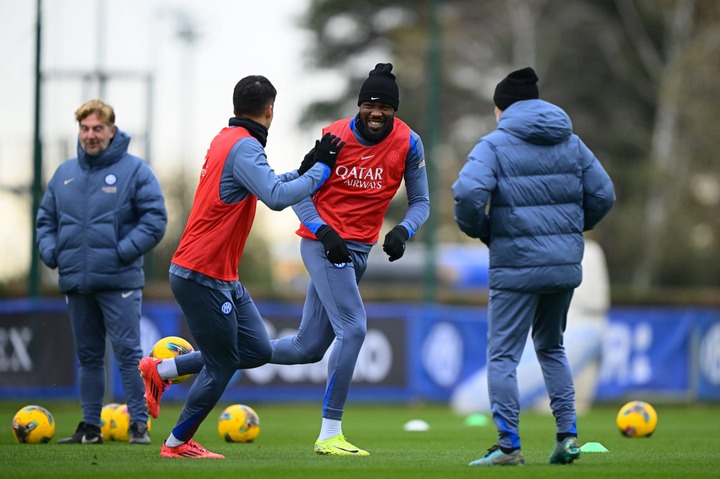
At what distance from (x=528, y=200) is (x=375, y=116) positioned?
1335 millimetres

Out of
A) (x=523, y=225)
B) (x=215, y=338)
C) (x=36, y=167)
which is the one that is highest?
(x=36, y=167)

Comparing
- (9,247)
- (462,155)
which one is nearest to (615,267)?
(462,155)

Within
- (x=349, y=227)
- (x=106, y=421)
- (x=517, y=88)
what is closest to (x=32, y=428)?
(x=106, y=421)

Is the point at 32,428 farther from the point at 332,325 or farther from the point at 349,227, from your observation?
the point at 349,227

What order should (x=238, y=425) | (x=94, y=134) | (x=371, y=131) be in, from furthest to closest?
(x=238, y=425) → (x=94, y=134) → (x=371, y=131)

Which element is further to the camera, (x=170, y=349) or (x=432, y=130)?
(x=432, y=130)

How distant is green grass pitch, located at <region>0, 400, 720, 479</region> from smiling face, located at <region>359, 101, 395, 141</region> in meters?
2.21

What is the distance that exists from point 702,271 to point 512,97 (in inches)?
1157

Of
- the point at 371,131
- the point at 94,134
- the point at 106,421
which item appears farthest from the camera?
the point at 106,421

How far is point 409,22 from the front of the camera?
1410 inches

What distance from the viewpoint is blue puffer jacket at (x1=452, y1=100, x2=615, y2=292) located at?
7.67 meters

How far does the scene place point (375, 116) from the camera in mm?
8500

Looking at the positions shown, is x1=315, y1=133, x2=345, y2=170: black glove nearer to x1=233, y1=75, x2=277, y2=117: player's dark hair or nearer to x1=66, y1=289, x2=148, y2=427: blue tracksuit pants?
x1=233, y1=75, x2=277, y2=117: player's dark hair

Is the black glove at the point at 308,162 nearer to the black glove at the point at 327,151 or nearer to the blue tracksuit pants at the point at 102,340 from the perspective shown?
the black glove at the point at 327,151
